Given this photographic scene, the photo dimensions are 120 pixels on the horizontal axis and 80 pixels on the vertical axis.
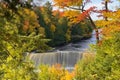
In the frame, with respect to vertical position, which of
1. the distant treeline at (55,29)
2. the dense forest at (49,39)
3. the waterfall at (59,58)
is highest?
the dense forest at (49,39)

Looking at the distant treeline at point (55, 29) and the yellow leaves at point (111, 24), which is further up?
the yellow leaves at point (111, 24)

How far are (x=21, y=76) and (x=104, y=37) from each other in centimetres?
373

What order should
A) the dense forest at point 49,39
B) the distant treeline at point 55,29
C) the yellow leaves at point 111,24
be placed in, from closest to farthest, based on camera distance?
1. the dense forest at point 49,39
2. the yellow leaves at point 111,24
3. the distant treeline at point 55,29

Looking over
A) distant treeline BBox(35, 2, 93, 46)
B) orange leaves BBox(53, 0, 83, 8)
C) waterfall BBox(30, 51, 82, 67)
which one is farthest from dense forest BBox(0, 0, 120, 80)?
distant treeline BBox(35, 2, 93, 46)

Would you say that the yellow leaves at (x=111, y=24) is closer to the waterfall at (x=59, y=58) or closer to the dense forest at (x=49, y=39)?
the dense forest at (x=49, y=39)

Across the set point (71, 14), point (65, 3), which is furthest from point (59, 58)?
point (65, 3)

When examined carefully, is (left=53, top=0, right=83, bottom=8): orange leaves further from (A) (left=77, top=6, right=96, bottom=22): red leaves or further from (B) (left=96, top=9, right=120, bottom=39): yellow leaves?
(B) (left=96, top=9, right=120, bottom=39): yellow leaves

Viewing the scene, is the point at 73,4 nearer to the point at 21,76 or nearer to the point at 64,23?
the point at 21,76

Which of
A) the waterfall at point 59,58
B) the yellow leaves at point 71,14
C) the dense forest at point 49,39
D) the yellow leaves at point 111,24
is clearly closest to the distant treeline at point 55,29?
the waterfall at point 59,58

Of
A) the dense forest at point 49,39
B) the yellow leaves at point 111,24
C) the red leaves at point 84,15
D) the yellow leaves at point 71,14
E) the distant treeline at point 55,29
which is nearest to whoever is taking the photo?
the dense forest at point 49,39

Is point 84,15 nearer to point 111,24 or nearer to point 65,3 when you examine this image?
point 65,3

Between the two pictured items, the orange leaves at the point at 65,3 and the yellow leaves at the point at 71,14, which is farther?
the yellow leaves at the point at 71,14

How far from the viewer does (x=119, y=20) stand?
8320 mm

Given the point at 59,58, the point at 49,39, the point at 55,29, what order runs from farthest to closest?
the point at 55,29, the point at 59,58, the point at 49,39
